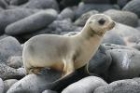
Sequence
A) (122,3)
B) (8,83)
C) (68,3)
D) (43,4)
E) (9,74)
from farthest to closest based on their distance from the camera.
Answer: (68,3) < (43,4) < (122,3) < (9,74) < (8,83)

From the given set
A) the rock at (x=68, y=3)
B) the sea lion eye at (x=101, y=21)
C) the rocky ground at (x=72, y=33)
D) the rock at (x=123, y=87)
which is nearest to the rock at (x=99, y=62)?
the rocky ground at (x=72, y=33)

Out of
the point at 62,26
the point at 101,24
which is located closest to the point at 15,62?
the point at 101,24

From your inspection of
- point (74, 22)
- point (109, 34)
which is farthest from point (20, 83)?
point (74, 22)

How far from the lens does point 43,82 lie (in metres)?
5.71

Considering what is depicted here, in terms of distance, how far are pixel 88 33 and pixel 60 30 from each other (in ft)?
15.9

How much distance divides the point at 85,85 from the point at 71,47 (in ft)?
1.82

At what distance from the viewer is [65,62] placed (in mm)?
5703

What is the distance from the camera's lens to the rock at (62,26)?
34.9 ft

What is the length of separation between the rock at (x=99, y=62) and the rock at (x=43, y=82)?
1.46ft

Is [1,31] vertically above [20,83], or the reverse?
[20,83]

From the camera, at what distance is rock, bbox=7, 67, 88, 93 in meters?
5.53

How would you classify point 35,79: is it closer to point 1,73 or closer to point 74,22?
point 1,73

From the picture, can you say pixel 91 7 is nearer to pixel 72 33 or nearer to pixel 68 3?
pixel 68 3

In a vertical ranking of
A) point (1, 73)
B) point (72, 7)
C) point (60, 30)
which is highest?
point (1, 73)
